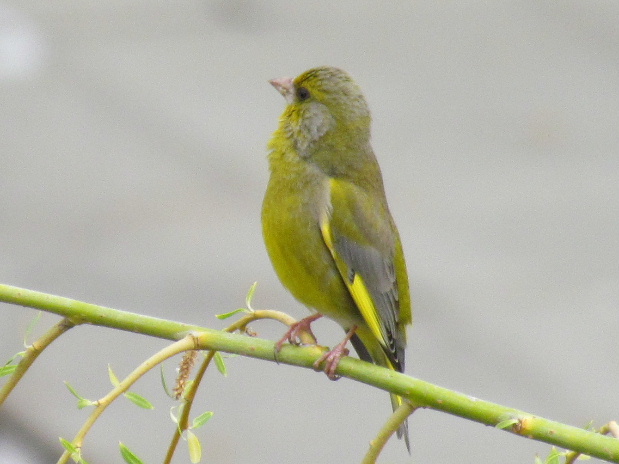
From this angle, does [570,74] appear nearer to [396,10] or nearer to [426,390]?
[396,10]

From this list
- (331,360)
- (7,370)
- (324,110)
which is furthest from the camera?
(324,110)

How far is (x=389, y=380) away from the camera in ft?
4.54

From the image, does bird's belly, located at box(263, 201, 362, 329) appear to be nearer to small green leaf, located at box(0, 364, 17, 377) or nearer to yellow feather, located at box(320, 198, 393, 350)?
yellow feather, located at box(320, 198, 393, 350)

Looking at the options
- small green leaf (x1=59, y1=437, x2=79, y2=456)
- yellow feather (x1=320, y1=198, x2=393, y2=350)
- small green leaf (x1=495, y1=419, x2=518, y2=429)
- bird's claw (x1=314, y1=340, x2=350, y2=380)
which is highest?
yellow feather (x1=320, y1=198, x2=393, y2=350)

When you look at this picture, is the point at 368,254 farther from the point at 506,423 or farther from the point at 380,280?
the point at 506,423

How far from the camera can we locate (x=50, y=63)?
650 cm

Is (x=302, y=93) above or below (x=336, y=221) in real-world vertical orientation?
above

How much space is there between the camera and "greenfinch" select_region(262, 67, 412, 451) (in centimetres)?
224

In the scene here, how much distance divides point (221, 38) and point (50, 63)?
103cm

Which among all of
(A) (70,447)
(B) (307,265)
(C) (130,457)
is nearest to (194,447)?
(C) (130,457)

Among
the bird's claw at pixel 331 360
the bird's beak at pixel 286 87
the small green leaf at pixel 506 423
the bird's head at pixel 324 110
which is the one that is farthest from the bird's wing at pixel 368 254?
the small green leaf at pixel 506 423

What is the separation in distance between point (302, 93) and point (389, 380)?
1213 mm

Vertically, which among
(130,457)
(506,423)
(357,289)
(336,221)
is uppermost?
(336,221)

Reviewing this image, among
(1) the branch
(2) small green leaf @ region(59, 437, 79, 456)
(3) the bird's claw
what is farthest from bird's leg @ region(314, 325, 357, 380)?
(2) small green leaf @ region(59, 437, 79, 456)
